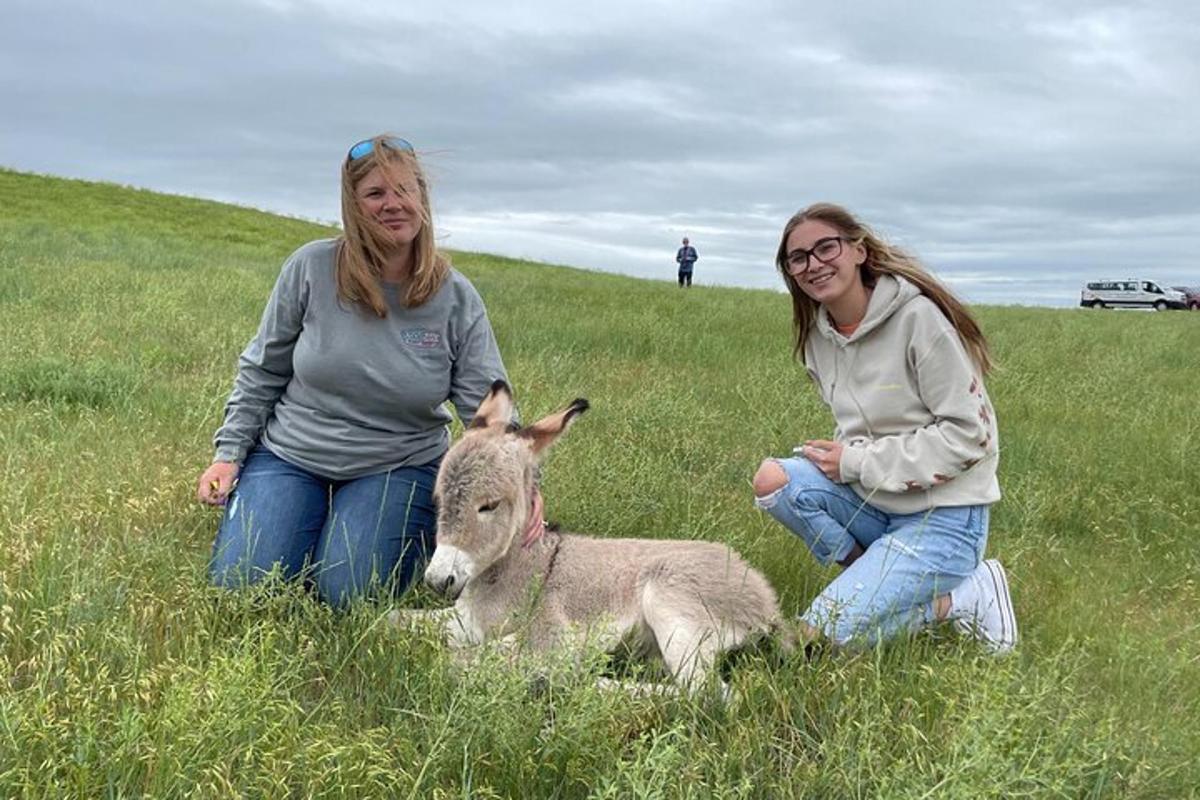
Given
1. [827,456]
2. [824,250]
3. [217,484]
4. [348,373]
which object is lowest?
[217,484]

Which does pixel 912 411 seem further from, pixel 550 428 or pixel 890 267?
pixel 550 428

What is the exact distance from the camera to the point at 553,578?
4.08m

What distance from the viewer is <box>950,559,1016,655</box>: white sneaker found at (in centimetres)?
415

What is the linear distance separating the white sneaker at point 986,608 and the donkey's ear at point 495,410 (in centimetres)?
211

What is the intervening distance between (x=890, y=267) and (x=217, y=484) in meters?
3.35

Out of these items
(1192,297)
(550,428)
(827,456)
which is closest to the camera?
(550,428)

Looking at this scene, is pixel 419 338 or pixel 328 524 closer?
pixel 328 524

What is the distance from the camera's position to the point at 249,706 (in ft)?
8.81

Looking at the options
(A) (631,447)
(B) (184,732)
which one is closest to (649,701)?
(B) (184,732)

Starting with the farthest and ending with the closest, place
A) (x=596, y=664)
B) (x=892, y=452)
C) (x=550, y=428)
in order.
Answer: (x=892, y=452) < (x=550, y=428) < (x=596, y=664)

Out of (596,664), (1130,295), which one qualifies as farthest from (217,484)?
(1130,295)

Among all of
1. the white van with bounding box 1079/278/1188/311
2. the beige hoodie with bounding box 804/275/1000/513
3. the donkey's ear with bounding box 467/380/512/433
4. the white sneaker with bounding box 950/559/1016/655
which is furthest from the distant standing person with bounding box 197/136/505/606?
the white van with bounding box 1079/278/1188/311

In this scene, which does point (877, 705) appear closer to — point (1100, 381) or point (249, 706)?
point (249, 706)

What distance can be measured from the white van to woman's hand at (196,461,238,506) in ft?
184
